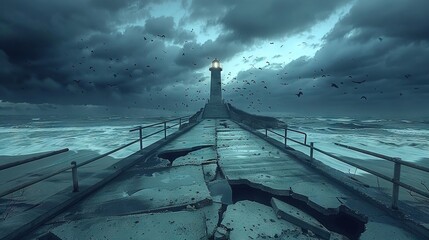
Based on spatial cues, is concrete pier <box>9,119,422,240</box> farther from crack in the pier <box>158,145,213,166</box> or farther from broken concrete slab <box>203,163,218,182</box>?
crack in the pier <box>158,145,213,166</box>

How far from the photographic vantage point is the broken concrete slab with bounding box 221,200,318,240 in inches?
117

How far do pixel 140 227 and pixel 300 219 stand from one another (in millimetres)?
2310

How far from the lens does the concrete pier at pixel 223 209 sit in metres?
3.05

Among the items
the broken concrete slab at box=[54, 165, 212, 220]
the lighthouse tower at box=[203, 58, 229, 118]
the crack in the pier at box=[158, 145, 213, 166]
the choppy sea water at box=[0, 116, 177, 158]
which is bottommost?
Answer: the choppy sea water at box=[0, 116, 177, 158]

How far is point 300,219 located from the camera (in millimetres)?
3293

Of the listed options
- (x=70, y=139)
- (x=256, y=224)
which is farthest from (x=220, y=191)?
(x=70, y=139)

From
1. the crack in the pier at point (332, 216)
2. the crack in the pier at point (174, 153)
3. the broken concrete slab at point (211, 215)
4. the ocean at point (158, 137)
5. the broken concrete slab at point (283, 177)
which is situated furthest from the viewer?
the ocean at point (158, 137)

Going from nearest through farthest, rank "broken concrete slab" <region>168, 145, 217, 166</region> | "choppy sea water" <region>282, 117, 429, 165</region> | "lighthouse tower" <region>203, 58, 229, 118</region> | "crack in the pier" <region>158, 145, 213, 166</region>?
"broken concrete slab" <region>168, 145, 217, 166</region> → "crack in the pier" <region>158, 145, 213, 166</region> → "choppy sea water" <region>282, 117, 429, 165</region> → "lighthouse tower" <region>203, 58, 229, 118</region>

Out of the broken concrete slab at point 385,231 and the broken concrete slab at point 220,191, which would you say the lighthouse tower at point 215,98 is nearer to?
the broken concrete slab at point 220,191

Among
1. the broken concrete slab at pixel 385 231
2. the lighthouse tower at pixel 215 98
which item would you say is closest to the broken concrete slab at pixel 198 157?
the broken concrete slab at pixel 385 231

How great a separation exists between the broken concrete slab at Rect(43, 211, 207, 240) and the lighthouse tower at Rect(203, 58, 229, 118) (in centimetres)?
3018

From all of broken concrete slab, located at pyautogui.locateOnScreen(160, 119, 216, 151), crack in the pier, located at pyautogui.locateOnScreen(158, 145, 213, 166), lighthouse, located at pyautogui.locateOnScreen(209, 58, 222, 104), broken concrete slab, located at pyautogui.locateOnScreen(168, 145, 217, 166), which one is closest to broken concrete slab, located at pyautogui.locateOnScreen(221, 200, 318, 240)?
broken concrete slab, located at pyautogui.locateOnScreen(168, 145, 217, 166)

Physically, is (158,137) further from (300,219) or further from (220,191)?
(300,219)

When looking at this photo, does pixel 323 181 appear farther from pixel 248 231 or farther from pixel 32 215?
pixel 32 215
